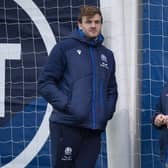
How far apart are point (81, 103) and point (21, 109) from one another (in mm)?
844

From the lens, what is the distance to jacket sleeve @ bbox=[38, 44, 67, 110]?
2250 millimetres

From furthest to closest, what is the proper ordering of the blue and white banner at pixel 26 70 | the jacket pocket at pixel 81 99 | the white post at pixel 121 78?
the blue and white banner at pixel 26 70, the white post at pixel 121 78, the jacket pocket at pixel 81 99

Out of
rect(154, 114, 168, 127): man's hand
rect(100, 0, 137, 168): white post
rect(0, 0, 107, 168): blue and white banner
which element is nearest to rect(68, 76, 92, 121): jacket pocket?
rect(154, 114, 168, 127): man's hand

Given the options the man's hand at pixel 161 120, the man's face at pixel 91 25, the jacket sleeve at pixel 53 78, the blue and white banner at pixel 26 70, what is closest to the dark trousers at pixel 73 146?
the jacket sleeve at pixel 53 78

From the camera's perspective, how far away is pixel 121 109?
2754 mm

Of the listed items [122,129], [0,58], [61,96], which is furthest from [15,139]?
[61,96]

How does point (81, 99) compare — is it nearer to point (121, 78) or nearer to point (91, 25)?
point (91, 25)

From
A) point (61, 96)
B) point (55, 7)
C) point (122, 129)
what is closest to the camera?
point (61, 96)

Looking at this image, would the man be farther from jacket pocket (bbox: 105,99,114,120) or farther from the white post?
the white post

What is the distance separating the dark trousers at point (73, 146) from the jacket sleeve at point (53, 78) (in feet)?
0.40

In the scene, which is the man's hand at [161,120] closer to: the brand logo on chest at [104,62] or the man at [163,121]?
the man at [163,121]

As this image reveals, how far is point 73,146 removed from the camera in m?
2.29

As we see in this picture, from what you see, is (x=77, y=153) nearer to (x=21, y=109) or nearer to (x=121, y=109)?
(x=121, y=109)

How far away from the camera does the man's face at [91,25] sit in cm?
232
